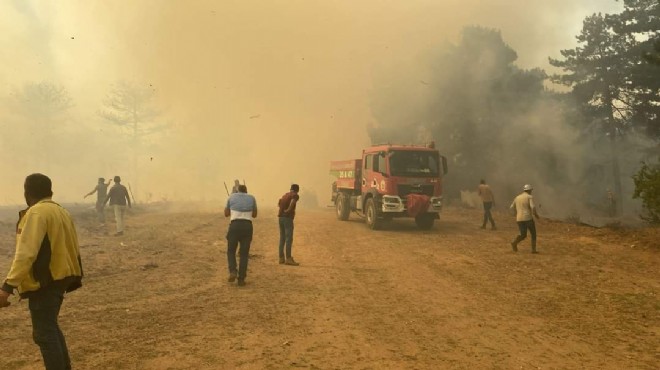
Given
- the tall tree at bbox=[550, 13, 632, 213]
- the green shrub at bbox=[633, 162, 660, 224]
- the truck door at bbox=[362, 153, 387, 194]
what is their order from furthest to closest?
the tall tree at bbox=[550, 13, 632, 213], the truck door at bbox=[362, 153, 387, 194], the green shrub at bbox=[633, 162, 660, 224]

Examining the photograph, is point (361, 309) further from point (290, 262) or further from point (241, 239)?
point (290, 262)

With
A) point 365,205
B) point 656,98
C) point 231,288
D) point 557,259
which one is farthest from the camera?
point 656,98

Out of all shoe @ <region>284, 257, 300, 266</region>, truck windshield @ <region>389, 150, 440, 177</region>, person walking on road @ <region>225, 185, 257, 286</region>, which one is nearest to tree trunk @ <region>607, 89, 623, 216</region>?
truck windshield @ <region>389, 150, 440, 177</region>

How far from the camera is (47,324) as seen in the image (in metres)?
3.80

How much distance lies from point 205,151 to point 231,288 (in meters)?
48.6

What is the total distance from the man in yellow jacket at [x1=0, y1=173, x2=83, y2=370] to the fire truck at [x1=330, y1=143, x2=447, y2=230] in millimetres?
12737

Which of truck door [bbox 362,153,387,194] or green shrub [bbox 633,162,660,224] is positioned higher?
truck door [bbox 362,153,387,194]

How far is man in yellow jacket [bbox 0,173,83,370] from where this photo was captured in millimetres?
3574

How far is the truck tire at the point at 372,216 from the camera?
16703 mm

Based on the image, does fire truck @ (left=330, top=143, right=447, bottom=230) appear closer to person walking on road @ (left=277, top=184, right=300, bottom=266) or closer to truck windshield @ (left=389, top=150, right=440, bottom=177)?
truck windshield @ (left=389, top=150, right=440, bottom=177)

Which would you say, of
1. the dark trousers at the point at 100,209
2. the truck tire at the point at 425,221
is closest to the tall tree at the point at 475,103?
the truck tire at the point at 425,221

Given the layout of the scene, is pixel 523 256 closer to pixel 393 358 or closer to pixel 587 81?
pixel 393 358

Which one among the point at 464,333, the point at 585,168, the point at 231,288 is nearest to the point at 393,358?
the point at 464,333

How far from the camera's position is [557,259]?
1145 cm
